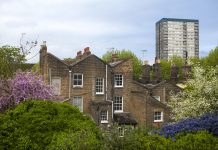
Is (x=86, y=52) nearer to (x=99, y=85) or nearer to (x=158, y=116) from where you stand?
(x=99, y=85)

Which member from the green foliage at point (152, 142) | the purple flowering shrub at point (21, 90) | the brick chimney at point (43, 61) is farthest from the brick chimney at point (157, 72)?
the green foliage at point (152, 142)

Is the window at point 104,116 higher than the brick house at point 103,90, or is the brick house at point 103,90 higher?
the brick house at point 103,90

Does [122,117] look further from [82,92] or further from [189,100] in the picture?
[189,100]

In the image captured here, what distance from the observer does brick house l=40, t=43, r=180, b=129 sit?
51500mm

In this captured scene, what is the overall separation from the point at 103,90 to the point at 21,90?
72.9ft

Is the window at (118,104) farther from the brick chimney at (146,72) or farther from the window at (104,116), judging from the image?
the brick chimney at (146,72)

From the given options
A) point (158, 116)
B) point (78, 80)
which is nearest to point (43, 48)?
point (78, 80)

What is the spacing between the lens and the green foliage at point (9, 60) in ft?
113

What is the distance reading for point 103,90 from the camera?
178ft

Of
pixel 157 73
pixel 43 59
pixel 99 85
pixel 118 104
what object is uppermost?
pixel 43 59

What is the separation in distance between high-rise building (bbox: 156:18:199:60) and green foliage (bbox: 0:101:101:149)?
144480 mm

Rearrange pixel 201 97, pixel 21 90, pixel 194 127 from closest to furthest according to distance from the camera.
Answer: pixel 194 127
pixel 21 90
pixel 201 97

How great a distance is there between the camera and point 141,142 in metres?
14.3

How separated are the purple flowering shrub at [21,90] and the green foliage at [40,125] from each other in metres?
15.1
